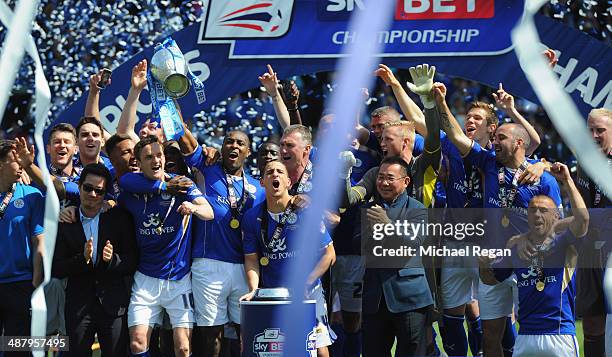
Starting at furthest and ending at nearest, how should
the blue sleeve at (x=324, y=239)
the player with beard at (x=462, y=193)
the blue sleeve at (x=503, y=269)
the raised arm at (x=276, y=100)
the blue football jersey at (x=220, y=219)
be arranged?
the raised arm at (x=276, y=100)
the player with beard at (x=462, y=193)
the blue football jersey at (x=220, y=219)
the blue sleeve at (x=503, y=269)
the blue sleeve at (x=324, y=239)

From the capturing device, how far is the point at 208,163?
25.0 ft

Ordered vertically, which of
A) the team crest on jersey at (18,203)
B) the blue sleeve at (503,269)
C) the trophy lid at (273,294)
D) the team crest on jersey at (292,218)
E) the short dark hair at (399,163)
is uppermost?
the short dark hair at (399,163)

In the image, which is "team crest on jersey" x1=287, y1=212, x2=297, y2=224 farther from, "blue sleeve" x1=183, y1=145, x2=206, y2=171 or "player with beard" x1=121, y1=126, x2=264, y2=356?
"blue sleeve" x1=183, y1=145, x2=206, y2=171

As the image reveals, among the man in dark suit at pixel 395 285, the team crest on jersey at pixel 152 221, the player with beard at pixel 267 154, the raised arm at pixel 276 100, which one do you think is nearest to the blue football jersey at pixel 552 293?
the man in dark suit at pixel 395 285

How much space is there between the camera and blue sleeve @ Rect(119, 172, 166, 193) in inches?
283

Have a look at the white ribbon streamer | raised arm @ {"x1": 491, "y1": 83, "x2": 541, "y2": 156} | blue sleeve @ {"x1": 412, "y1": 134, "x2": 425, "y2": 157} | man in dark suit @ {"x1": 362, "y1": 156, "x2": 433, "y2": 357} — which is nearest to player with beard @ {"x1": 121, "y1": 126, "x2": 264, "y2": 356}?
man in dark suit @ {"x1": 362, "y1": 156, "x2": 433, "y2": 357}

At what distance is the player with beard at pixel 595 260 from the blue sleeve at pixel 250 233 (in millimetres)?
2214

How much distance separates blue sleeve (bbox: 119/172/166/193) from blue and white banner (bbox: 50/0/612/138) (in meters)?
2.06

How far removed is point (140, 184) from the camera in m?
7.19

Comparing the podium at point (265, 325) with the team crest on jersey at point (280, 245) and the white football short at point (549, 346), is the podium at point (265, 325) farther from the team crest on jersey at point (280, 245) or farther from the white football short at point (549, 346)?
the white football short at point (549, 346)

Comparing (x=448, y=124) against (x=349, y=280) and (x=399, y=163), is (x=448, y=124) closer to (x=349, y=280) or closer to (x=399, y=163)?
(x=399, y=163)

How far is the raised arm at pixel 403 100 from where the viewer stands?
769 centimetres

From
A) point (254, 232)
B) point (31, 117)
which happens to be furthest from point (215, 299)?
point (31, 117)

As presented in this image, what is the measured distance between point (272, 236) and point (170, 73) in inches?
55.4
